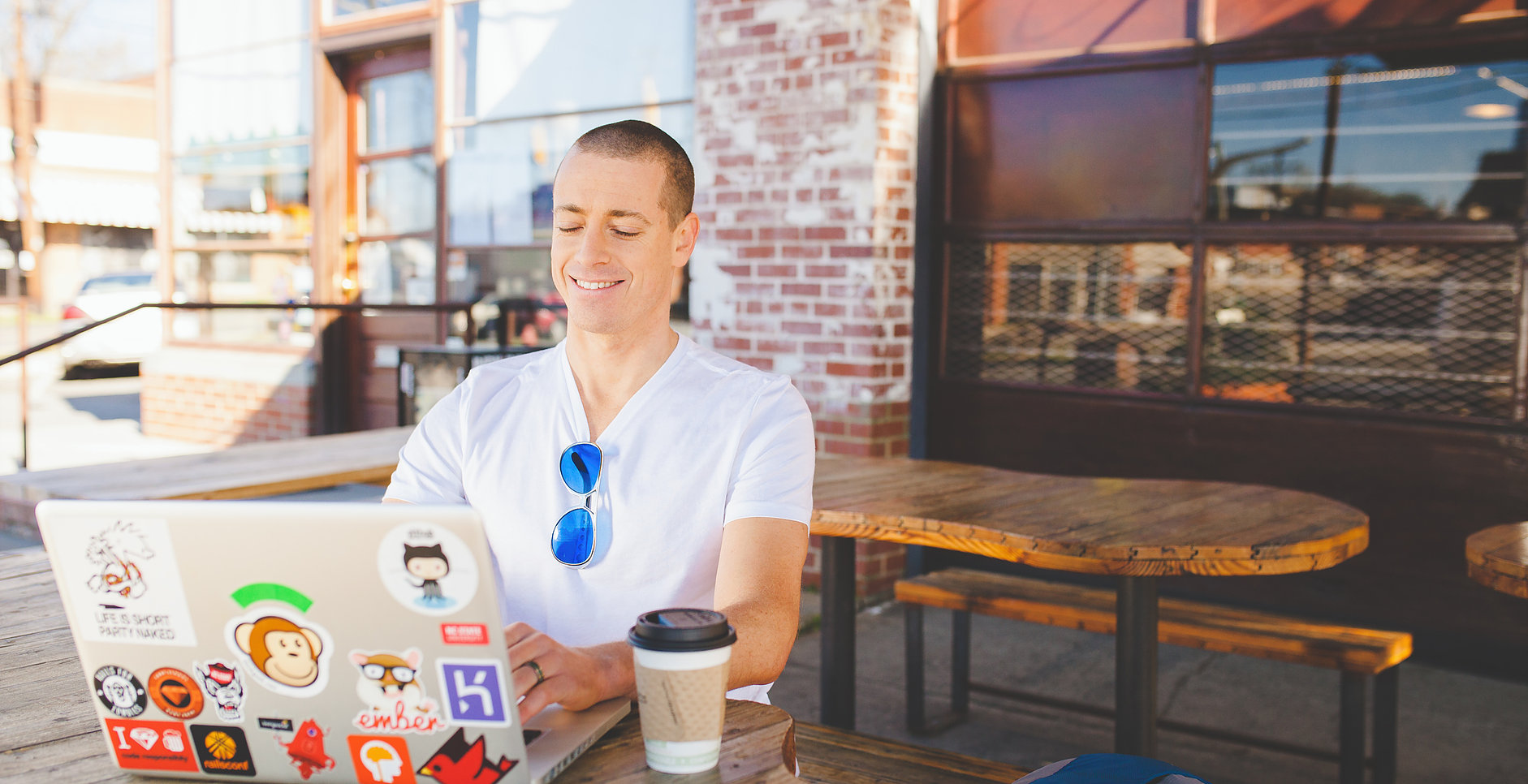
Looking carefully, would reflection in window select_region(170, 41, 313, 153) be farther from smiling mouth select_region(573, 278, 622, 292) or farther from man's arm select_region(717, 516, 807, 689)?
man's arm select_region(717, 516, 807, 689)

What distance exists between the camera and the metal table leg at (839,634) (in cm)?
296

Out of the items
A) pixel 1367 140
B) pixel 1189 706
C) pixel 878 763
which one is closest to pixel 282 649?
pixel 878 763

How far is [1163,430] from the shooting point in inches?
168

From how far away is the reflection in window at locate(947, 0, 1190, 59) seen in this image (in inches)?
164

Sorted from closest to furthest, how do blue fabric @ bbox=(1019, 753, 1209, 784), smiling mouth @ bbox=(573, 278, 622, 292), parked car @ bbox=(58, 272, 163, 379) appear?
blue fabric @ bbox=(1019, 753, 1209, 784), smiling mouth @ bbox=(573, 278, 622, 292), parked car @ bbox=(58, 272, 163, 379)

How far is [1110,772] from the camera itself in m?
1.28

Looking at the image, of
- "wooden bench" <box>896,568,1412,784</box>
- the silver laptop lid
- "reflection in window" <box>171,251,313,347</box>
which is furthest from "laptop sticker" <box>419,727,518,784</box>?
"reflection in window" <box>171,251,313,347</box>

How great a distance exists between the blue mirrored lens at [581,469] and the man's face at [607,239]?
7.9 inches

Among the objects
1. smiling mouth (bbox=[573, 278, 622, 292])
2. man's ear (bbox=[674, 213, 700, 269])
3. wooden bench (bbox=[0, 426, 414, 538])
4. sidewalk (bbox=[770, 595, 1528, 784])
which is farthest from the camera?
wooden bench (bbox=[0, 426, 414, 538])

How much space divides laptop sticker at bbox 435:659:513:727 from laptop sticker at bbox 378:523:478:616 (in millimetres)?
55

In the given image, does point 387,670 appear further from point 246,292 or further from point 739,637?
point 246,292

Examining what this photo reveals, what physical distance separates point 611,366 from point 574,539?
283 millimetres

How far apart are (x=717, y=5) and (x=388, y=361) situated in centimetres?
315

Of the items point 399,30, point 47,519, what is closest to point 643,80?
point 399,30
